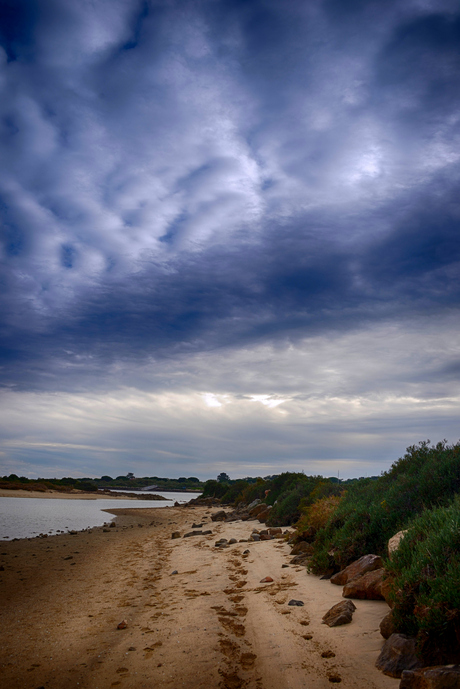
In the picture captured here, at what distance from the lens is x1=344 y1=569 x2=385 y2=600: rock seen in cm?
712

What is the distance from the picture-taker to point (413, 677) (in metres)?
4.05

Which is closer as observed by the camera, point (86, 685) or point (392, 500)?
point (86, 685)

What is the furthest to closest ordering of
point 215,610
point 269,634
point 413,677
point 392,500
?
point 392,500 < point 215,610 < point 269,634 < point 413,677

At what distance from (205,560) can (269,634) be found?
7.82 metres

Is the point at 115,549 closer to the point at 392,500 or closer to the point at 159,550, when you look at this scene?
the point at 159,550

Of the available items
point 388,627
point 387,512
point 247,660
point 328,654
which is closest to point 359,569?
point 387,512

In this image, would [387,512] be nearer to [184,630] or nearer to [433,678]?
[184,630]

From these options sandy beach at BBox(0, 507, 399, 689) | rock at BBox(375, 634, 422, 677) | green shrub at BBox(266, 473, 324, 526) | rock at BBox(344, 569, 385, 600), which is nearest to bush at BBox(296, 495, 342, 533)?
sandy beach at BBox(0, 507, 399, 689)

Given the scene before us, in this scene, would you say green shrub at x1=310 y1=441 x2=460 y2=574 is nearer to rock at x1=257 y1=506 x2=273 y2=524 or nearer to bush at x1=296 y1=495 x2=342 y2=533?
bush at x1=296 y1=495 x2=342 y2=533

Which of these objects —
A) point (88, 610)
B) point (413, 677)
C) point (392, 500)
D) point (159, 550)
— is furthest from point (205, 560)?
point (413, 677)

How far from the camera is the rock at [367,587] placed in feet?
23.4

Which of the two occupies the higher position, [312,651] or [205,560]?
[312,651]

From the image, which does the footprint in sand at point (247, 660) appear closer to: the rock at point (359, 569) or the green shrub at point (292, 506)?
the rock at point (359, 569)

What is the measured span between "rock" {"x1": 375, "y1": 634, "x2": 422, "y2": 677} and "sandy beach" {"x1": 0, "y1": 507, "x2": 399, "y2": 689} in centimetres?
11
